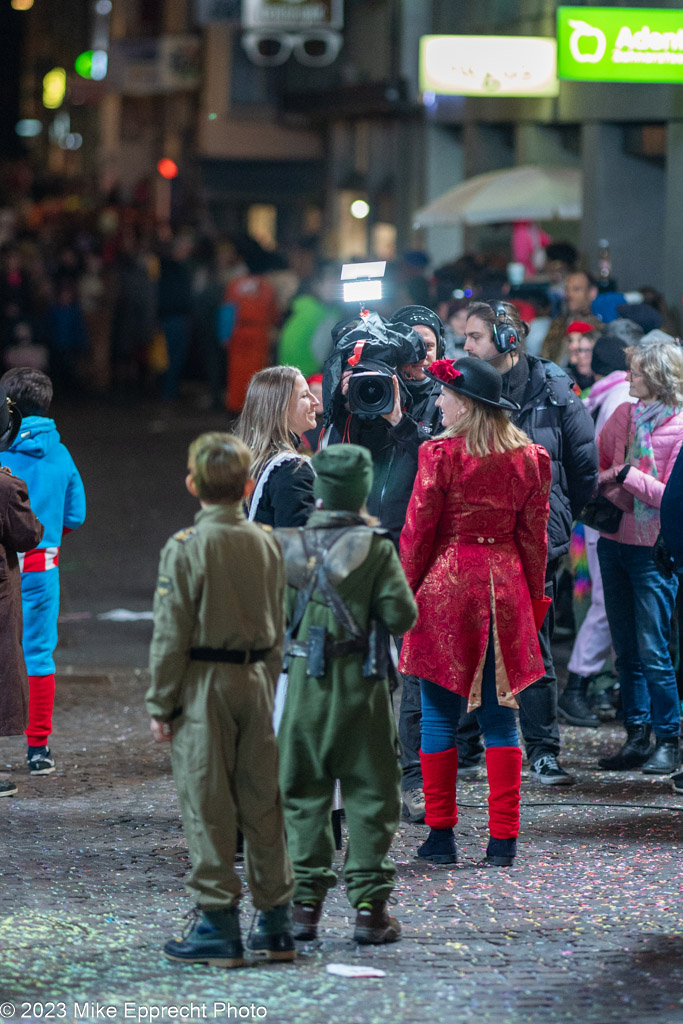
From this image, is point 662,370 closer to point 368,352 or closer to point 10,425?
point 368,352

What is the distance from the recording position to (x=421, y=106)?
25.7 meters

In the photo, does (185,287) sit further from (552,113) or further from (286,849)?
(286,849)

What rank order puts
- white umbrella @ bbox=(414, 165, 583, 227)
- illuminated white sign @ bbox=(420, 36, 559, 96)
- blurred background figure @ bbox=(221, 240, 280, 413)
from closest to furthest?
white umbrella @ bbox=(414, 165, 583, 227) → illuminated white sign @ bbox=(420, 36, 559, 96) → blurred background figure @ bbox=(221, 240, 280, 413)

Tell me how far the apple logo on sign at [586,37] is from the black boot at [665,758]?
750 cm

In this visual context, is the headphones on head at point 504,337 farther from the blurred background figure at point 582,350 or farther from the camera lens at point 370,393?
the blurred background figure at point 582,350

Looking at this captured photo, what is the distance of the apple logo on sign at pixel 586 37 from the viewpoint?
537 inches

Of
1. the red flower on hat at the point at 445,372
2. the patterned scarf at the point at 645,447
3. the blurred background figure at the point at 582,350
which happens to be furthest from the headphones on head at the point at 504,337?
the blurred background figure at the point at 582,350

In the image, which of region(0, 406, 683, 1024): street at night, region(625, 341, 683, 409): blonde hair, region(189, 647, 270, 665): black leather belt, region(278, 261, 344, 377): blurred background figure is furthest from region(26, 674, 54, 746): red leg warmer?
region(278, 261, 344, 377): blurred background figure

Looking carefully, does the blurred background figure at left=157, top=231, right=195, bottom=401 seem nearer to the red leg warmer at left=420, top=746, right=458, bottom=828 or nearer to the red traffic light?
the red traffic light

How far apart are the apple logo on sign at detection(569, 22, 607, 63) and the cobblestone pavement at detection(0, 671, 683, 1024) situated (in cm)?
769

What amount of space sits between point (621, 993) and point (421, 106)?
863 inches

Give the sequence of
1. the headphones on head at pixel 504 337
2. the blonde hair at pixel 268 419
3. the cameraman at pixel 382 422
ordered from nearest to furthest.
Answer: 1. the blonde hair at pixel 268 419
2. the cameraman at pixel 382 422
3. the headphones on head at pixel 504 337

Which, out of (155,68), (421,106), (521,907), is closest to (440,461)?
(521,907)

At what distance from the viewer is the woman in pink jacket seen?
305 inches
